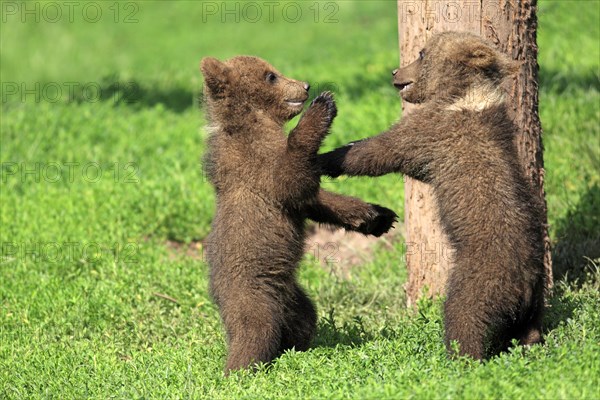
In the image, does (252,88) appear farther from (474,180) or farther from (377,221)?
(474,180)

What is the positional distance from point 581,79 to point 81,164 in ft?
19.0

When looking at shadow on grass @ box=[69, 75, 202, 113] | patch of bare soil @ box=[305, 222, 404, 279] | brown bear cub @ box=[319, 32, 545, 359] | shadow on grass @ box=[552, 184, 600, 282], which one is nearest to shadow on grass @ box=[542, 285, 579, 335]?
brown bear cub @ box=[319, 32, 545, 359]

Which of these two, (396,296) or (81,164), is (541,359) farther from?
(81,164)

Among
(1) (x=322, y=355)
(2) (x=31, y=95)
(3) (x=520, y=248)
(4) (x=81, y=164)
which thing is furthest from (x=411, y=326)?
(2) (x=31, y=95)

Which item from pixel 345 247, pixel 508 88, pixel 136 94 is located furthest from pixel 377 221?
pixel 136 94

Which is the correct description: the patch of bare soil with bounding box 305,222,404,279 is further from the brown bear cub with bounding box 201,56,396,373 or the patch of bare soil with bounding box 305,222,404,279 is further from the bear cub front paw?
the bear cub front paw

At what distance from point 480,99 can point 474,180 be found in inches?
22.7

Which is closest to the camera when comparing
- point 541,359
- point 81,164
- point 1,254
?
point 541,359

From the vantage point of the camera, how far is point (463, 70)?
6.28 meters

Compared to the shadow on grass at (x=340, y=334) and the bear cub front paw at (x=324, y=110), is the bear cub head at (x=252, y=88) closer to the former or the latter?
the bear cub front paw at (x=324, y=110)

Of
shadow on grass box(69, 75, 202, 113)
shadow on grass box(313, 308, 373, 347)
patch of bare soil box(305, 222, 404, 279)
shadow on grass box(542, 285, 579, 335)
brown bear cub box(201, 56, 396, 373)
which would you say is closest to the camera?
brown bear cub box(201, 56, 396, 373)

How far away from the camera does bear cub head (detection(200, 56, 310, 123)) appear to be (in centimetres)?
658

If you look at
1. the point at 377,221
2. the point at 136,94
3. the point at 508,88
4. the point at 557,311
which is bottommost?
the point at 136,94

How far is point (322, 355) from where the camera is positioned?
6.29 m
